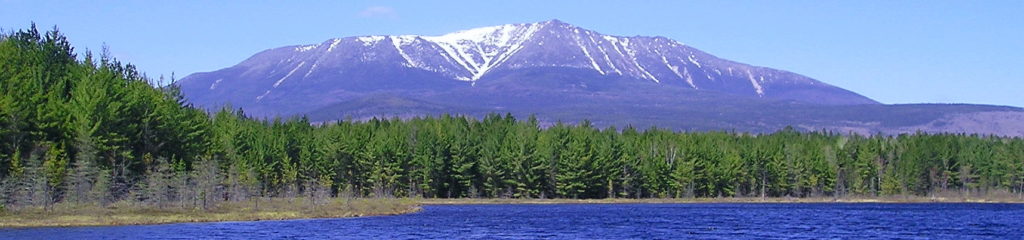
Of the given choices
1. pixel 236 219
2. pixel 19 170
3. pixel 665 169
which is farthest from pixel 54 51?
pixel 665 169

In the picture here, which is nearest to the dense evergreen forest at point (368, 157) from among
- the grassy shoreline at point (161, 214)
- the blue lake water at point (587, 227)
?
the grassy shoreline at point (161, 214)

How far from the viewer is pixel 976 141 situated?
636 feet

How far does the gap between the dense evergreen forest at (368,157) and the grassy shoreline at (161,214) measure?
194cm

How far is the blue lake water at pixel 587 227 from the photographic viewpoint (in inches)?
2790

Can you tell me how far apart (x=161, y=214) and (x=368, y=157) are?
6336 cm

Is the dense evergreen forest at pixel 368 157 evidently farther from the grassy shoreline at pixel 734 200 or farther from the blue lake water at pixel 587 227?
the blue lake water at pixel 587 227

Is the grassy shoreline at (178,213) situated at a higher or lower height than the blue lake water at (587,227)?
higher

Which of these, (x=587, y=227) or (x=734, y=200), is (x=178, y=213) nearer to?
(x=587, y=227)

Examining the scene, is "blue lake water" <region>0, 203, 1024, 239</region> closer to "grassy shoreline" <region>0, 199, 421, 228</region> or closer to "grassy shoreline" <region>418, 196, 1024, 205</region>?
"grassy shoreline" <region>0, 199, 421, 228</region>

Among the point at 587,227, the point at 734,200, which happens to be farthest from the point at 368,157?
the point at 587,227

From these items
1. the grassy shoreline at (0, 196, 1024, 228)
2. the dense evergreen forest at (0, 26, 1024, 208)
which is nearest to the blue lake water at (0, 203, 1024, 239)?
the grassy shoreline at (0, 196, 1024, 228)

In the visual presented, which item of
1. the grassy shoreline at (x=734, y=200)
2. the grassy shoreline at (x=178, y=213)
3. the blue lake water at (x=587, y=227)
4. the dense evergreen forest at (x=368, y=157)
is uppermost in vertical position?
the dense evergreen forest at (x=368, y=157)

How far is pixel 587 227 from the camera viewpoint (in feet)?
273

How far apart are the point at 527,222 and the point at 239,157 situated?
136 feet
